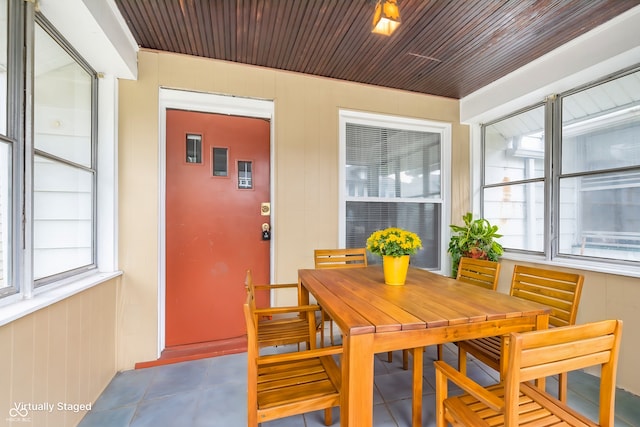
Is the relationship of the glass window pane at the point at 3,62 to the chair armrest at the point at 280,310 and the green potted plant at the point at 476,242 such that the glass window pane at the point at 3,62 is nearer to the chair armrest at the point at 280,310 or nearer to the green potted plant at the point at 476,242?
the chair armrest at the point at 280,310

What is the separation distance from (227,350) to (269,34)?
2.60m

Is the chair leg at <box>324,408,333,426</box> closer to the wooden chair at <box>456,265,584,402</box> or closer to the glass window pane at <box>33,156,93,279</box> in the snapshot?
the wooden chair at <box>456,265,584,402</box>

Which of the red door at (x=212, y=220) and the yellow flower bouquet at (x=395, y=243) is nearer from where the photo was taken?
the yellow flower bouquet at (x=395, y=243)

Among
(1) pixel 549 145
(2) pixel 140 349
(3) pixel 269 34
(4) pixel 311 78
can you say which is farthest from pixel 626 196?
(2) pixel 140 349

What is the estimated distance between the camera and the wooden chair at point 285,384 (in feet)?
3.69

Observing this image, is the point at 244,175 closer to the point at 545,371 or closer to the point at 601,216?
the point at 545,371

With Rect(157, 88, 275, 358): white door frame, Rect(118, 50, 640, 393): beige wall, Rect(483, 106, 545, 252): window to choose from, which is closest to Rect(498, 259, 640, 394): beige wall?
Rect(118, 50, 640, 393): beige wall

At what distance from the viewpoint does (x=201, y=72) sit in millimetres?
2383

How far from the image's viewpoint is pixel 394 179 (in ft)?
10.1

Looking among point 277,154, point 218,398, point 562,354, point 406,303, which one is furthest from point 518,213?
point 218,398

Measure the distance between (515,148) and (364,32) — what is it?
2.08 m

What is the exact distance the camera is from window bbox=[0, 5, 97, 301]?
1289mm

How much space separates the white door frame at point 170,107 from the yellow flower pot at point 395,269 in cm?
135

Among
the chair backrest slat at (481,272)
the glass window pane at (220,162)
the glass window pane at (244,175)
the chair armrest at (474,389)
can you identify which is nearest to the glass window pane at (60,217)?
the glass window pane at (220,162)
